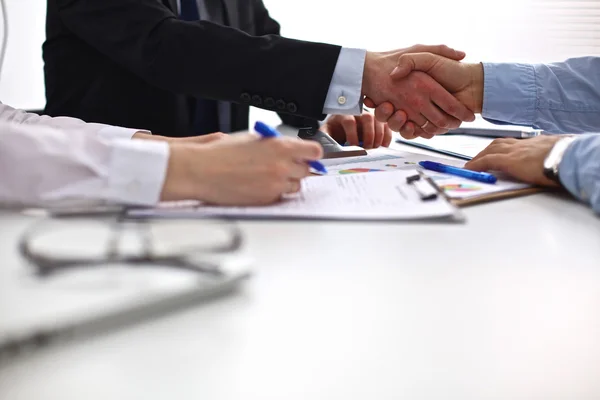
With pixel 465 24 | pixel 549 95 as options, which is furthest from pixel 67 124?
pixel 465 24

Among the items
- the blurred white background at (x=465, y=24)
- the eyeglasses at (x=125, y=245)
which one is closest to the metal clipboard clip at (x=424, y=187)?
the eyeglasses at (x=125, y=245)

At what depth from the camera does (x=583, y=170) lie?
31.9 inches

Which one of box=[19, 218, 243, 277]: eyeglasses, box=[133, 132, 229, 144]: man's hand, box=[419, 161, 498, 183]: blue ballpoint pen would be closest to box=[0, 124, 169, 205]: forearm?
box=[19, 218, 243, 277]: eyeglasses

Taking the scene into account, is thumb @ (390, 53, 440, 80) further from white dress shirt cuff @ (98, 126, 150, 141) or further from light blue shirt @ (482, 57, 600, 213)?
white dress shirt cuff @ (98, 126, 150, 141)

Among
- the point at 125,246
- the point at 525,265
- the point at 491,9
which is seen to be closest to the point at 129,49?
the point at 125,246

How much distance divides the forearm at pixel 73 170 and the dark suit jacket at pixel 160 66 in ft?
1.93

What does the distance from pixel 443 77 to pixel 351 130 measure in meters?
0.22

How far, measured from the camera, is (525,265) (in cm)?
59

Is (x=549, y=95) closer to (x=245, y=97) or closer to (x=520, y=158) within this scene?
(x=520, y=158)

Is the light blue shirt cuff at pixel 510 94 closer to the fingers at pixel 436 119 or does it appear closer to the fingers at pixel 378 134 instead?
the fingers at pixel 436 119

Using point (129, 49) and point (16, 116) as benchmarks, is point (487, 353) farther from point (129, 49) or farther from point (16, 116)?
point (129, 49)

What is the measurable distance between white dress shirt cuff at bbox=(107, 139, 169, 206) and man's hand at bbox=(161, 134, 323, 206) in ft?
0.04

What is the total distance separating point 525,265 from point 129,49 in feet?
3.47

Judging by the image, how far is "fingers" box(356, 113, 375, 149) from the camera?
4.45 ft
